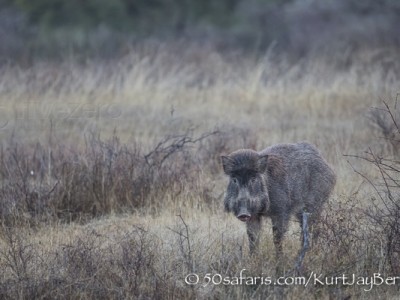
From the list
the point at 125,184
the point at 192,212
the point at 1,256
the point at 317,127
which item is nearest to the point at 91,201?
the point at 125,184

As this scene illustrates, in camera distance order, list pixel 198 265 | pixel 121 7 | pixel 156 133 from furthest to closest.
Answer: pixel 121 7
pixel 156 133
pixel 198 265

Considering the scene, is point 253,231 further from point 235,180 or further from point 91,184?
point 91,184

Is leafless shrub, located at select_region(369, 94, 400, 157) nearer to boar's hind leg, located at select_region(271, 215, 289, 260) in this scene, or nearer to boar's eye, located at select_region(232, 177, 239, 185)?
boar's hind leg, located at select_region(271, 215, 289, 260)

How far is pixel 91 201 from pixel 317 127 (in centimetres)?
519

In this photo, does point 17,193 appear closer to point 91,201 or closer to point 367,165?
point 91,201

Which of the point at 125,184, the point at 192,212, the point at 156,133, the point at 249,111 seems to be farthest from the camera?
the point at 249,111

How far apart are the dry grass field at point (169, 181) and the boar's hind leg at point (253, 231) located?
97 mm

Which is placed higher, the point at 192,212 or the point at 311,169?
the point at 311,169

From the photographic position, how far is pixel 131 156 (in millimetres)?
9258

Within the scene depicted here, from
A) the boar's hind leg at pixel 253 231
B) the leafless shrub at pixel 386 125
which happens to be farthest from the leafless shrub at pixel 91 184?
the leafless shrub at pixel 386 125

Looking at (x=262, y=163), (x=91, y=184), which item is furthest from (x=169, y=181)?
(x=262, y=163)

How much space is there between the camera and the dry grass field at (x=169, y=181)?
6.51 m
